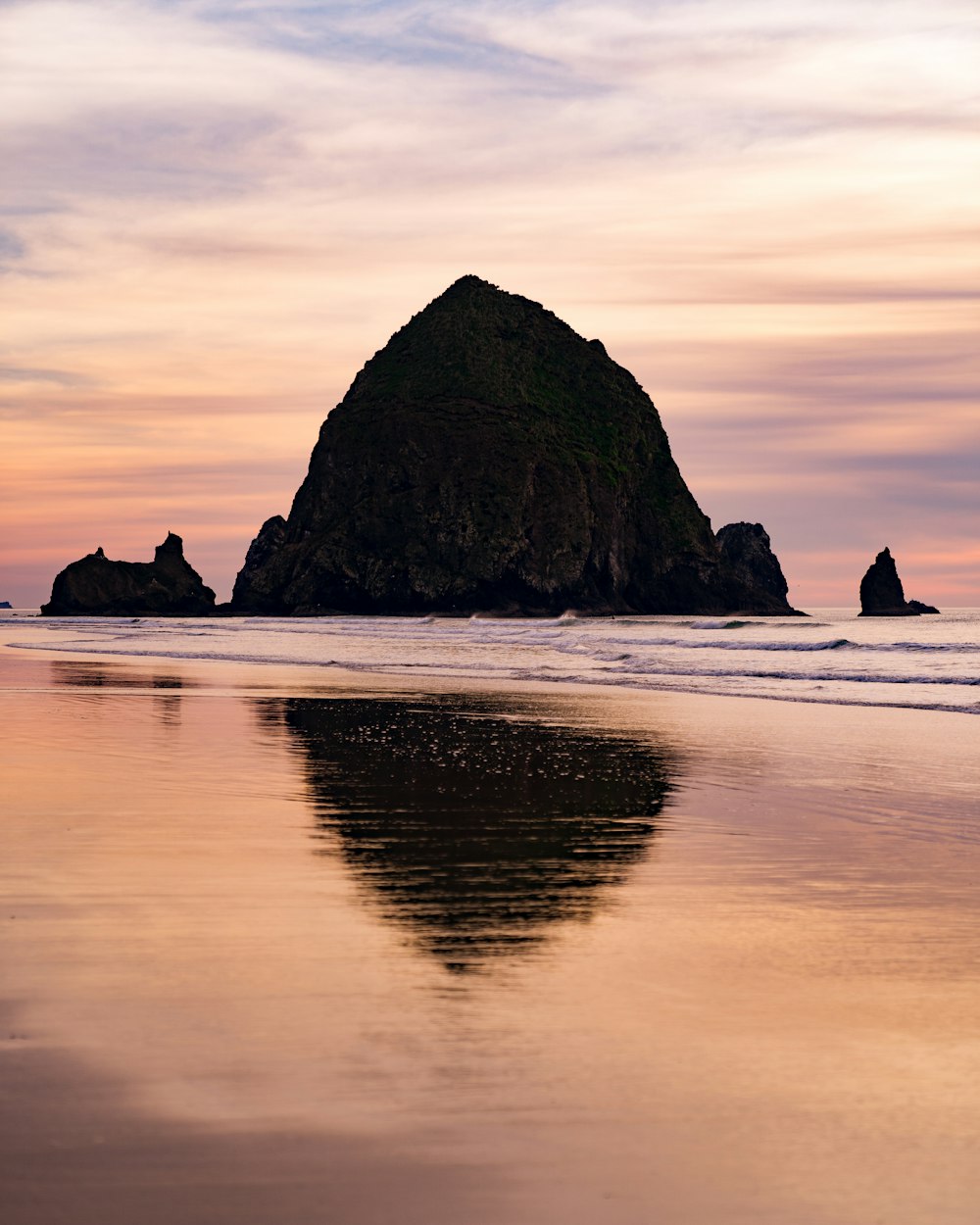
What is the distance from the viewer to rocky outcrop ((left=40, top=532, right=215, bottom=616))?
6905 inches

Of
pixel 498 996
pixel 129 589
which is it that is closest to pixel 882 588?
pixel 129 589

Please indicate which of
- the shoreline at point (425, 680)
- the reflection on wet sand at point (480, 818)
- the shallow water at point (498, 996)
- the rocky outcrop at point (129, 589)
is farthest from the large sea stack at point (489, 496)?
the shallow water at point (498, 996)

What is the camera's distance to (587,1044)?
181 inches

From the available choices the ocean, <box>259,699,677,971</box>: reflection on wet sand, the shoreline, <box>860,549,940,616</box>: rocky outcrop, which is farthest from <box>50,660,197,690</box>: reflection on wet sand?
<box>860,549,940,616</box>: rocky outcrop

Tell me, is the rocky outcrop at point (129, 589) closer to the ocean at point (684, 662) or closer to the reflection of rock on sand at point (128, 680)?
the ocean at point (684, 662)

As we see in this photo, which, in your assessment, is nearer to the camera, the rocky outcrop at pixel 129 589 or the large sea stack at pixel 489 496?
the large sea stack at pixel 489 496

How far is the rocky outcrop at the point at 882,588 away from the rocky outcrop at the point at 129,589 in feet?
317

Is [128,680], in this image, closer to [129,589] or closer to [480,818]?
[480,818]

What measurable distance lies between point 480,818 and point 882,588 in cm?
19060

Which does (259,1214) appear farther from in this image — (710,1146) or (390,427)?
(390,427)

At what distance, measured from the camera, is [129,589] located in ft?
591

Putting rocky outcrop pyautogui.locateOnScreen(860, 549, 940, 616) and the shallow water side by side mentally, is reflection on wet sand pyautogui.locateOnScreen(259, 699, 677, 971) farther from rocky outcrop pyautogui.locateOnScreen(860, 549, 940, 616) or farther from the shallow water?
rocky outcrop pyautogui.locateOnScreen(860, 549, 940, 616)

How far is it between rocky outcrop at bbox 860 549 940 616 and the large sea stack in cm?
1322

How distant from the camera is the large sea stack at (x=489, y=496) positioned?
16488cm
